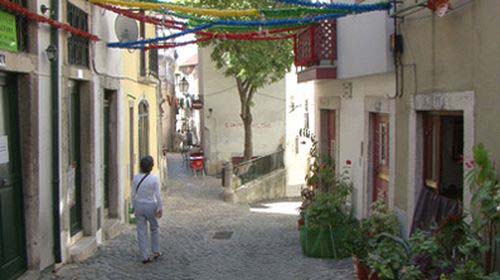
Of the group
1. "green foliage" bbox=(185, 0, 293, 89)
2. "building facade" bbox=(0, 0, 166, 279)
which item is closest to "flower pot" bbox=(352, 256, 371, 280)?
"building facade" bbox=(0, 0, 166, 279)

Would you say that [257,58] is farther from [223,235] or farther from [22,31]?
[22,31]

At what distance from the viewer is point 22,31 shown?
718cm

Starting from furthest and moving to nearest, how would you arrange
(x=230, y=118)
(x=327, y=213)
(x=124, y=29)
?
(x=230, y=118) → (x=124, y=29) → (x=327, y=213)

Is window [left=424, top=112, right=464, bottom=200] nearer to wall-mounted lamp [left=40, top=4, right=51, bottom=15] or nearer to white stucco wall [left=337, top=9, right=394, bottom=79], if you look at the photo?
white stucco wall [left=337, top=9, right=394, bottom=79]

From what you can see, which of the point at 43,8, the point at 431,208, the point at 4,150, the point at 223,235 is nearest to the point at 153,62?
the point at 223,235

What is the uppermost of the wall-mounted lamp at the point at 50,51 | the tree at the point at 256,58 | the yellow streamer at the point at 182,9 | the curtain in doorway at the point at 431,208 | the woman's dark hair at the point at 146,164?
the tree at the point at 256,58

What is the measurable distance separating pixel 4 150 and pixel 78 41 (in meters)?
2.93

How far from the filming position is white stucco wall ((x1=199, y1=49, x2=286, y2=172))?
89.2 feet

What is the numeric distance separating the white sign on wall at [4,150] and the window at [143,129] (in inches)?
335

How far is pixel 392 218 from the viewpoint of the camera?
8.02 m

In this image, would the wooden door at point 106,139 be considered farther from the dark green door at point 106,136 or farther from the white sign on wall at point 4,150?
the white sign on wall at point 4,150

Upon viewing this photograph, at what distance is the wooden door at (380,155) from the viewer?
922 cm

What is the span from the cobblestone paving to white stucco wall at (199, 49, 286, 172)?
12411mm

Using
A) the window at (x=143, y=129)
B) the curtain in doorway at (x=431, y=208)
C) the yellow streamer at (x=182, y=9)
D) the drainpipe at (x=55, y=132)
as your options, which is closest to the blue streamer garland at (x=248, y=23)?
the yellow streamer at (x=182, y=9)
